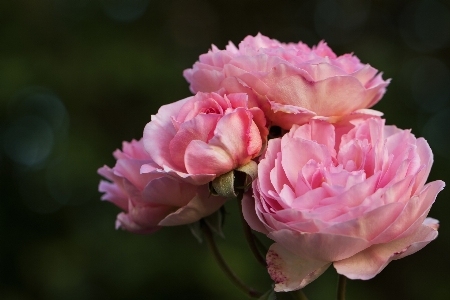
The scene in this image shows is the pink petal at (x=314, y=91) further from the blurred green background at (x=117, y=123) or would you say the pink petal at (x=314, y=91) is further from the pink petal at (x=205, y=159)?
the blurred green background at (x=117, y=123)

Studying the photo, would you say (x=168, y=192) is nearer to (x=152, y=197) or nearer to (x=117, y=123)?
(x=152, y=197)

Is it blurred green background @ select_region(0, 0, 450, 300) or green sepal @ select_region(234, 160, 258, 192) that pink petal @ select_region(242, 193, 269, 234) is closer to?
green sepal @ select_region(234, 160, 258, 192)

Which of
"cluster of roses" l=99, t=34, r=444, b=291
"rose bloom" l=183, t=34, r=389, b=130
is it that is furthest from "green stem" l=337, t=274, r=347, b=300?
"rose bloom" l=183, t=34, r=389, b=130

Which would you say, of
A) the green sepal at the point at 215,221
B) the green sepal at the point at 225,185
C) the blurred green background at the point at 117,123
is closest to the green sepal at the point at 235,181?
the green sepal at the point at 225,185

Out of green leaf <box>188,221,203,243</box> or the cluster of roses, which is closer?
the cluster of roses

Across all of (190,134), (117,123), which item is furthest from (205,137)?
(117,123)

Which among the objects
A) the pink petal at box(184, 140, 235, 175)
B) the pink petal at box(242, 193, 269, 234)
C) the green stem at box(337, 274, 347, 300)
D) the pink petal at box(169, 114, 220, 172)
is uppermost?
the pink petal at box(169, 114, 220, 172)

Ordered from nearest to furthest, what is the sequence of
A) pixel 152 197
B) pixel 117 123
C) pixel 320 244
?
pixel 320 244
pixel 152 197
pixel 117 123
